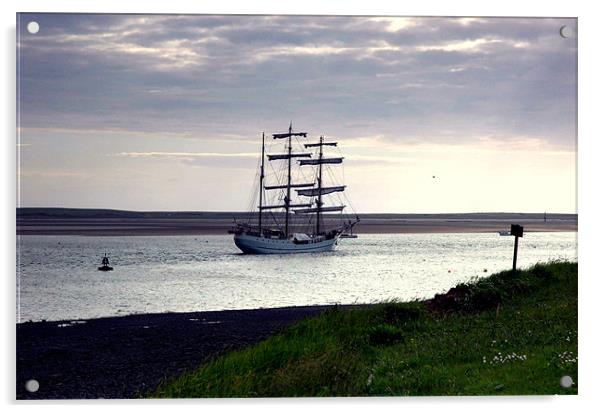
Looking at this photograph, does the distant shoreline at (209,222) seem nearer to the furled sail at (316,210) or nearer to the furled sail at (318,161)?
the furled sail at (316,210)

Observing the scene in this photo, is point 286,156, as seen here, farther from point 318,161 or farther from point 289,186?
point 289,186

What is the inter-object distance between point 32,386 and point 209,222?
9.52 ft

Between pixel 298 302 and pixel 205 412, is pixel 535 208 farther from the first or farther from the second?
pixel 205 412

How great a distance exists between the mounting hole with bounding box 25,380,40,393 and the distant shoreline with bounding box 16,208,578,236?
159 cm

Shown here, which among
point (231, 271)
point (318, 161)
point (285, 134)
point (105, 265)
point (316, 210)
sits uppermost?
point (285, 134)

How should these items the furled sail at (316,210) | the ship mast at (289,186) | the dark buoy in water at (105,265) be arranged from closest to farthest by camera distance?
the ship mast at (289,186), the dark buoy in water at (105,265), the furled sail at (316,210)

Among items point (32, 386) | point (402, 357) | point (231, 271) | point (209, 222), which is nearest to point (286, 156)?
point (209, 222)

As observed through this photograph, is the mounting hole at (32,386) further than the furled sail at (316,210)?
No

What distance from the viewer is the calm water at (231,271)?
8539mm

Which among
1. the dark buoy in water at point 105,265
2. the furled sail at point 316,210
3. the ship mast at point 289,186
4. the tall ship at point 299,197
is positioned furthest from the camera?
the furled sail at point 316,210

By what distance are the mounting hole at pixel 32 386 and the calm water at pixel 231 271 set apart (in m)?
0.68

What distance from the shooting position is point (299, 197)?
388 inches

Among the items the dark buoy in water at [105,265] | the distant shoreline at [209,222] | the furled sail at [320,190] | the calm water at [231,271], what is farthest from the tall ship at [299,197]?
the dark buoy in water at [105,265]
